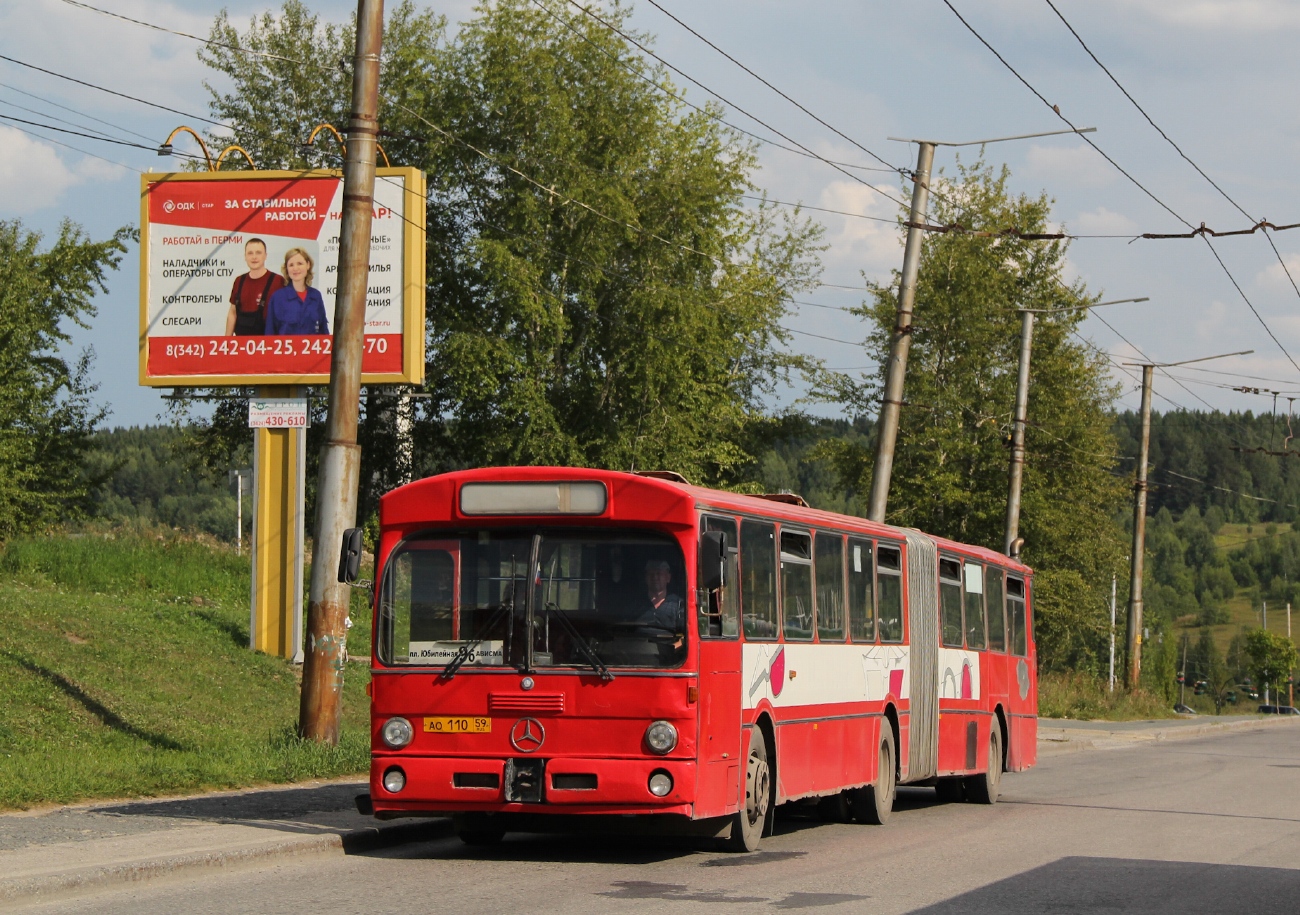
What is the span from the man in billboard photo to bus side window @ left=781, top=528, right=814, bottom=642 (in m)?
14.0

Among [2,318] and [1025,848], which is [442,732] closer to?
[1025,848]

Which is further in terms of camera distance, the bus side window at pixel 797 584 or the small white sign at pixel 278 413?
the small white sign at pixel 278 413

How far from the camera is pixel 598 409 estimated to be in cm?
4178

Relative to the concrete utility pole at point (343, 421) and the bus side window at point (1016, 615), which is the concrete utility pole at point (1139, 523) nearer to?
the bus side window at point (1016, 615)

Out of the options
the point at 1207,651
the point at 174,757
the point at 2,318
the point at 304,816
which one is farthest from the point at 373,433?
the point at 1207,651

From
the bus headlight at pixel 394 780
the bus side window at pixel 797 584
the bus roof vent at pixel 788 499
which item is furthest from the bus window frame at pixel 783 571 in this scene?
the bus headlight at pixel 394 780

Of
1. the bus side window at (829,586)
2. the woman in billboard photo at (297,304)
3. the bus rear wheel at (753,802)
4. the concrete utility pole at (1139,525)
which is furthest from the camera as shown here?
the concrete utility pole at (1139,525)

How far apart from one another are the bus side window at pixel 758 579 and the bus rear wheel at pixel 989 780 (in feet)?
24.9

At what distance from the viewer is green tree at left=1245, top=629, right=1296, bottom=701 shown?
456 feet

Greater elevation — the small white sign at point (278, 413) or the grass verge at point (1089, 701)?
the small white sign at point (278, 413)

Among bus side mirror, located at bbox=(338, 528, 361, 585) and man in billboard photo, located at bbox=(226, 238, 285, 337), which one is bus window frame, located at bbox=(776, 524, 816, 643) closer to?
bus side mirror, located at bbox=(338, 528, 361, 585)

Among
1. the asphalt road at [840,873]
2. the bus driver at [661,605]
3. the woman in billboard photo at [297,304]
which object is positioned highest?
the woman in billboard photo at [297,304]

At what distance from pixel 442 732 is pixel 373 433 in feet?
105

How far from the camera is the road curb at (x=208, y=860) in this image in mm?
9367
